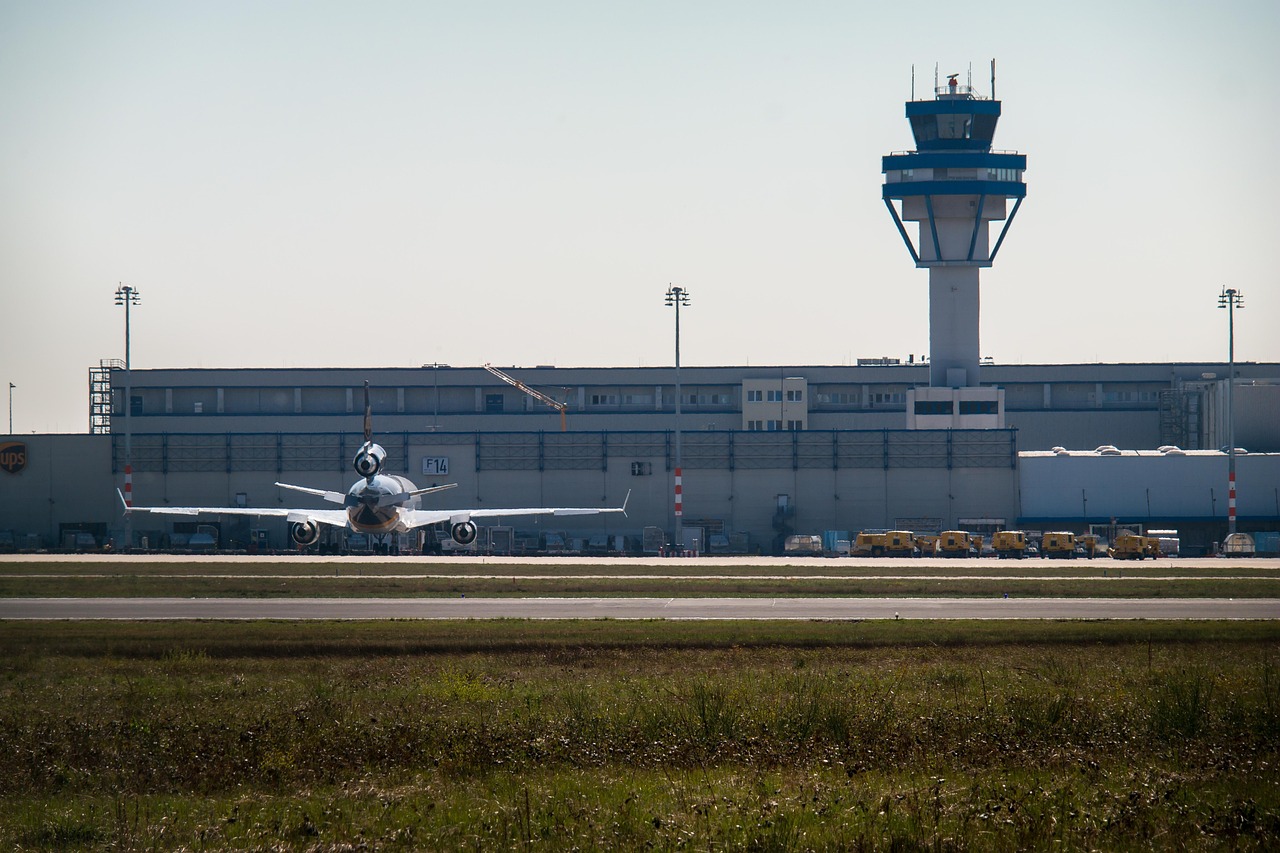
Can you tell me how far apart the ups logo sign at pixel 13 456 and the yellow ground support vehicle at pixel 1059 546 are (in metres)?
88.5

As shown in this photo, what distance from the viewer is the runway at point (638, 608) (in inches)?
1861

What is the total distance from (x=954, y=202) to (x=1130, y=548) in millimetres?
54514

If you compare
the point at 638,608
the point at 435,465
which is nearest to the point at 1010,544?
the point at 435,465

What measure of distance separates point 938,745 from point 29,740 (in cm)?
1658

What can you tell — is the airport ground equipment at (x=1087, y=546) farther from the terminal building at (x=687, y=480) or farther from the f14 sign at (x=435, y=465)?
the f14 sign at (x=435, y=465)

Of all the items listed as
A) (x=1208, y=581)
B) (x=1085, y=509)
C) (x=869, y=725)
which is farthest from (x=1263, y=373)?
(x=869, y=725)

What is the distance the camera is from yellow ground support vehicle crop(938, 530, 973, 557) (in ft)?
316

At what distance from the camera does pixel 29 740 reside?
910 inches

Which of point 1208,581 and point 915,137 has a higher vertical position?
point 915,137

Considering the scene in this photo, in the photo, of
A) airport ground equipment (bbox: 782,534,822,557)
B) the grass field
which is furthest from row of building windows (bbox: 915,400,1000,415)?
the grass field

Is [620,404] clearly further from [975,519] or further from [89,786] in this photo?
[89,786]

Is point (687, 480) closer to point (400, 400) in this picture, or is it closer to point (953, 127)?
point (400, 400)

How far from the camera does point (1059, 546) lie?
9544 centimetres

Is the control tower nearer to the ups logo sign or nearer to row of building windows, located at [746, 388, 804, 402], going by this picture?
row of building windows, located at [746, 388, 804, 402]
